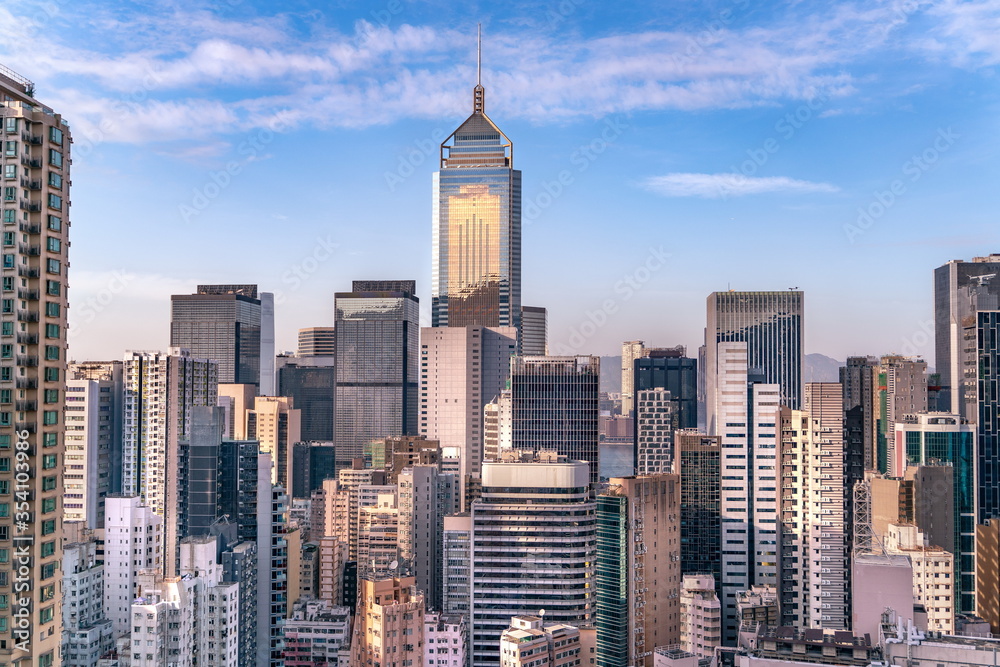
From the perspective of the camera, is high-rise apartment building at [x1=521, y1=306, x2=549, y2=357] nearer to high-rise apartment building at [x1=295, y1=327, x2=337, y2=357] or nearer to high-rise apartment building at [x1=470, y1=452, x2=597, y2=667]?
high-rise apartment building at [x1=295, y1=327, x2=337, y2=357]

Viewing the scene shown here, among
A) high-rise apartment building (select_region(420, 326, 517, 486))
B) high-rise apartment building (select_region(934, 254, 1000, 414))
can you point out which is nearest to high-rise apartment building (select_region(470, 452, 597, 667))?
high-rise apartment building (select_region(934, 254, 1000, 414))

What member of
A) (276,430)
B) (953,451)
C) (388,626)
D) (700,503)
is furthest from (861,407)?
(276,430)

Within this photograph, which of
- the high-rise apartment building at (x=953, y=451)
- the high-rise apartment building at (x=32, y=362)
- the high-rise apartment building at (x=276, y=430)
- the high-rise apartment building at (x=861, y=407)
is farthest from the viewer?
the high-rise apartment building at (x=276, y=430)

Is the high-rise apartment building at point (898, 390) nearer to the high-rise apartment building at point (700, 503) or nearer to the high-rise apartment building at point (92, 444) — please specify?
the high-rise apartment building at point (700, 503)

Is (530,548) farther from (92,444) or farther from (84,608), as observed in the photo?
(92,444)

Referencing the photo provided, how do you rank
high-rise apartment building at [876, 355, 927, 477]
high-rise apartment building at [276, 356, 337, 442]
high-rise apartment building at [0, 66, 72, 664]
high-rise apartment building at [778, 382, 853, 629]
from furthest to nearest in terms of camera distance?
high-rise apartment building at [276, 356, 337, 442], high-rise apartment building at [876, 355, 927, 477], high-rise apartment building at [778, 382, 853, 629], high-rise apartment building at [0, 66, 72, 664]

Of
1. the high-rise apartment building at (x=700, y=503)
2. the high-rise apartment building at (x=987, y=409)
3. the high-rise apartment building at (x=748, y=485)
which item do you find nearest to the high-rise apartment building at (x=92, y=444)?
the high-rise apartment building at (x=700, y=503)
